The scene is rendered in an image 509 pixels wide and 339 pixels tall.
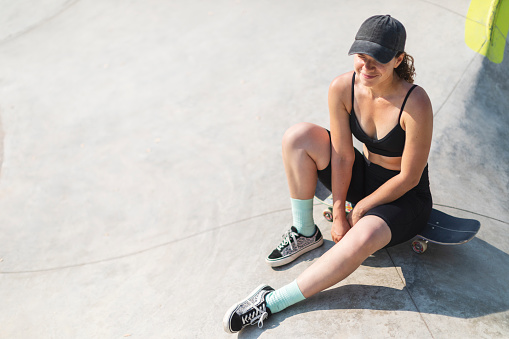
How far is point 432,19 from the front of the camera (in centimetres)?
558

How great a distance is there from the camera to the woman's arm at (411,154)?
249 cm

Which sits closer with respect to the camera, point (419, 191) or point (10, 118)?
point (419, 191)

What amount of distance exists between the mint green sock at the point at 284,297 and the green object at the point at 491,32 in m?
3.55

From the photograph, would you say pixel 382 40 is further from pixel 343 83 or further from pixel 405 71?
pixel 343 83

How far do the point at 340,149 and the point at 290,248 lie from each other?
75 cm

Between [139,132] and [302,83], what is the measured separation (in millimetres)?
1772

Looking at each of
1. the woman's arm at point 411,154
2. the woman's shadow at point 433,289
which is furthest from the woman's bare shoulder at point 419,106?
the woman's shadow at point 433,289

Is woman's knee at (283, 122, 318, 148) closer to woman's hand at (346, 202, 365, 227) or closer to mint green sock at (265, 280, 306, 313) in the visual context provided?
woman's hand at (346, 202, 365, 227)

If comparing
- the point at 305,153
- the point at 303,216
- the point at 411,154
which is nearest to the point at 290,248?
the point at 303,216

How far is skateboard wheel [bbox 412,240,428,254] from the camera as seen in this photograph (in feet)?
9.67

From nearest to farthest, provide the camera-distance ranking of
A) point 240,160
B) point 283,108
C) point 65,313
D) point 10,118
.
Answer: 1. point 65,313
2. point 240,160
3. point 283,108
4. point 10,118

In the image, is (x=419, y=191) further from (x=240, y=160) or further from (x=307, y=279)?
(x=240, y=160)

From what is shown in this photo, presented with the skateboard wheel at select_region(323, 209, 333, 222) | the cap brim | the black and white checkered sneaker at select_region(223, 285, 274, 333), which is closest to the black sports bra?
the cap brim

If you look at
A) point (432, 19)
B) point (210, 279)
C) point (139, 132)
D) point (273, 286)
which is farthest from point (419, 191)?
point (432, 19)
